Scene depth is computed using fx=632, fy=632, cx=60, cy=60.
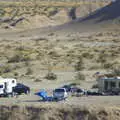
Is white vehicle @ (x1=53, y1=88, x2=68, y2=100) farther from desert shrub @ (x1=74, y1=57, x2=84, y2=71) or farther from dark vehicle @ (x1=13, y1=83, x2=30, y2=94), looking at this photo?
desert shrub @ (x1=74, y1=57, x2=84, y2=71)

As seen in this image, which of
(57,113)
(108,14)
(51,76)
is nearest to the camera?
(57,113)

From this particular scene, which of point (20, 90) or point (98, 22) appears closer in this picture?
point (20, 90)

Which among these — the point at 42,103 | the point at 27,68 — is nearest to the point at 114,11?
the point at 27,68

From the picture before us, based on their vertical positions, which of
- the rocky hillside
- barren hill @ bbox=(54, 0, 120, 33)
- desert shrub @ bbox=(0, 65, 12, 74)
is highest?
barren hill @ bbox=(54, 0, 120, 33)

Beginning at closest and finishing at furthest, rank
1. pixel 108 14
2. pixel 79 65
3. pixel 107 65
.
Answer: pixel 107 65, pixel 79 65, pixel 108 14

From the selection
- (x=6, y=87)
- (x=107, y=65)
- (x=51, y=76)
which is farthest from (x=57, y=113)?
(x=107, y=65)

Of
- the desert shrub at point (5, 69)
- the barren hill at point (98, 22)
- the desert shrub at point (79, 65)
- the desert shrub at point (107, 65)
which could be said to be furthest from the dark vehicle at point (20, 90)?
the barren hill at point (98, 22)

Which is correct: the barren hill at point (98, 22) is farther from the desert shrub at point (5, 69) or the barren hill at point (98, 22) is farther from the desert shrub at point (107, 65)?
the desert shrub at point (5, 69)

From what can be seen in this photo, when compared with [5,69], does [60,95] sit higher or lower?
lower

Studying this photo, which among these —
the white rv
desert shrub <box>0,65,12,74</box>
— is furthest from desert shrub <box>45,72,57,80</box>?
the white rv

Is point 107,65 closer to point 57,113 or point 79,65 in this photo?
point 79,65

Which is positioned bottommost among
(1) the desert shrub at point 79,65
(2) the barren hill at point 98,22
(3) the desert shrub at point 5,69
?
(3) the desert shrub at point 5,69

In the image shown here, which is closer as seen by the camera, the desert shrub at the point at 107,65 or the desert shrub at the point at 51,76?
the desert shrub at the point at 51,76

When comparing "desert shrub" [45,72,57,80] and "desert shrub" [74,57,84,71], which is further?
"desert shrub" [74,57,84,71]
